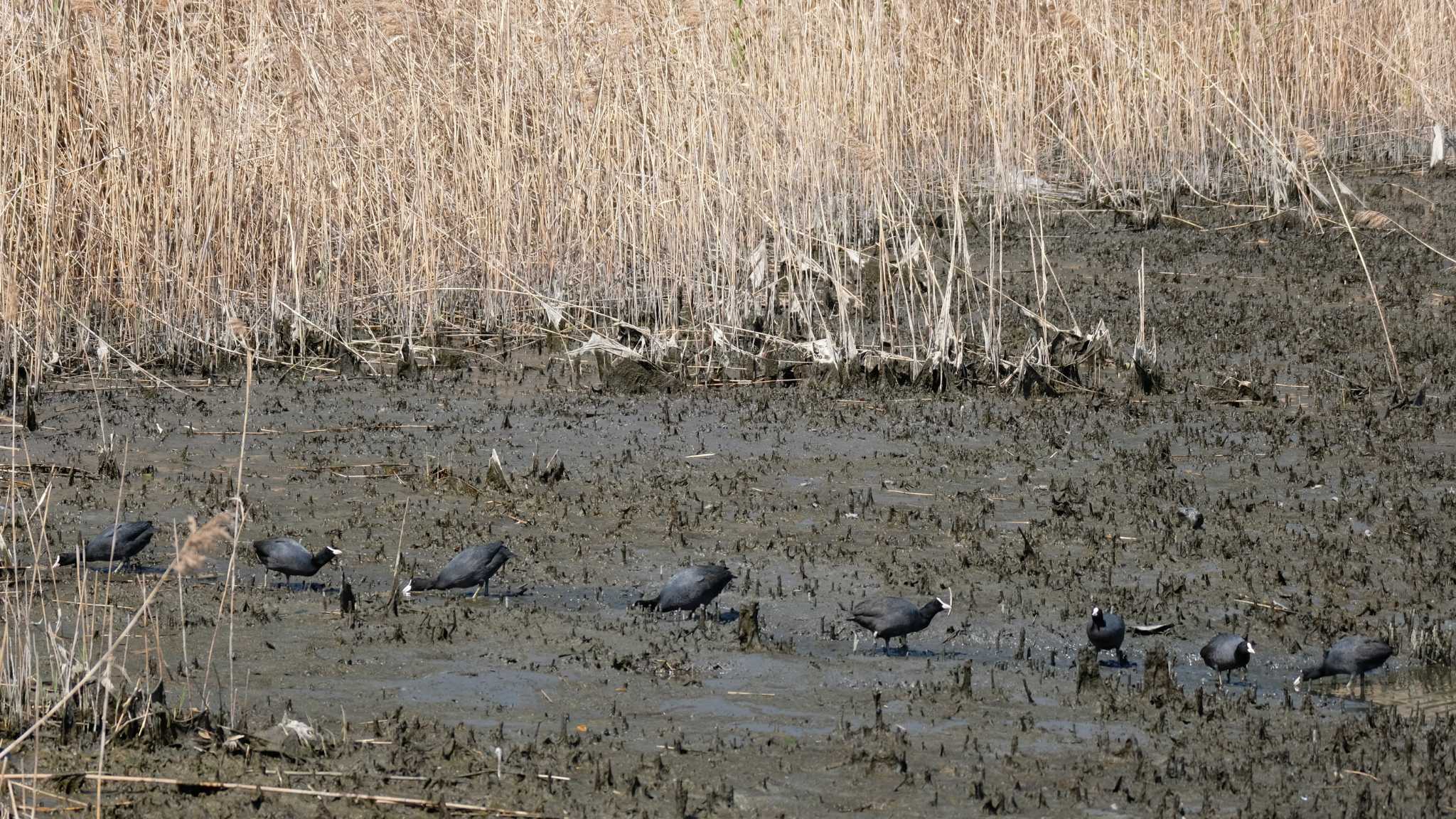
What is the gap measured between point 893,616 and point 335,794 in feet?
6.07

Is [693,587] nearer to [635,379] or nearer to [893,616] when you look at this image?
[893,616]

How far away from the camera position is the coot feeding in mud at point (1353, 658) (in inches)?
184

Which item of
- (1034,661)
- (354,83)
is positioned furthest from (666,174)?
(1034,661)

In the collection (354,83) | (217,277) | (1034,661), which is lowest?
(1034,661)

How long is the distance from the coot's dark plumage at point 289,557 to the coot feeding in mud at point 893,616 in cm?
179

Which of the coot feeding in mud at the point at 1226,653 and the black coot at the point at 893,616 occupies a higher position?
the black coot at the point at 893,616

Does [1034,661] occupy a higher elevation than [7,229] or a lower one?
lower

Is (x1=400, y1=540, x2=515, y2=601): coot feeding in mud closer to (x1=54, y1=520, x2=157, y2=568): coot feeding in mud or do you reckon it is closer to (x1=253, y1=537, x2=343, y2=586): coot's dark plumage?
(x1=253, y1=537, x2=343, y2=586): coot's dark plumage

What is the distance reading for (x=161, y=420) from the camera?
313 inches

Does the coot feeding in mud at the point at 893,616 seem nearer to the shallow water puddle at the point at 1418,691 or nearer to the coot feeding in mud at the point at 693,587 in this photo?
the coot feeding in mud at the point at 693,587

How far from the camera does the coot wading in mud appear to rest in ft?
15.8

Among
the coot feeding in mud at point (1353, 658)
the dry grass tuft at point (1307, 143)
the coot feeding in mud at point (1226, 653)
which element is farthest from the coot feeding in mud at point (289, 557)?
the dry grass tuft at point (1307, 143)

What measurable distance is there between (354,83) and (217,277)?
138 cm

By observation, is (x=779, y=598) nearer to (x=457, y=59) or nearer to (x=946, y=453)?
(x=946, y=453)
